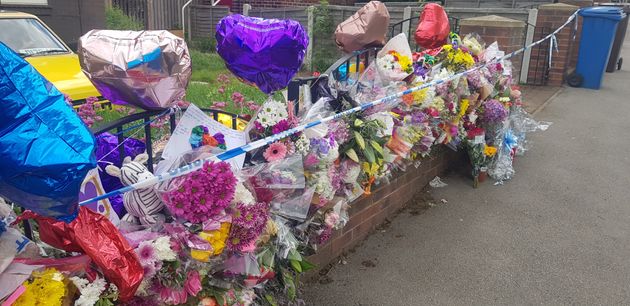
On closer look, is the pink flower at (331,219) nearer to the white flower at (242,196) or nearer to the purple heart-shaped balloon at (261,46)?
the white flower at (242,196)

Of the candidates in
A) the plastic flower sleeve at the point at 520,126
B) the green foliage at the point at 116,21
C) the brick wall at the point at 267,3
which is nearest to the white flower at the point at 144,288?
the plastic flower sleeve at the point at 520,126

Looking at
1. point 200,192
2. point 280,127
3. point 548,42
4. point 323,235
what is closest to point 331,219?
point 323,235

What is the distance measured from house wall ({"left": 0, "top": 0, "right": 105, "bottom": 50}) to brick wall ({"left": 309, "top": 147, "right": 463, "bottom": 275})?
9.34m

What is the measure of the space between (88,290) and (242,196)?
0.72m

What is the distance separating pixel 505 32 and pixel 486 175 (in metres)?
2.24

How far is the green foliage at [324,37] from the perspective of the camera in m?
11.4

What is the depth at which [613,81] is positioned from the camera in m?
10.8

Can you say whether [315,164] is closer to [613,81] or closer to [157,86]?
[157,86]

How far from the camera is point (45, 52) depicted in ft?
19.8

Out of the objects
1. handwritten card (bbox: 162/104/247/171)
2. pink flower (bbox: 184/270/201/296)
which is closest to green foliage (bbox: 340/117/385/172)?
handwritten card (bbox: 162/104/247/171)

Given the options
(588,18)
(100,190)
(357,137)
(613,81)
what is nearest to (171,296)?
(100,190)

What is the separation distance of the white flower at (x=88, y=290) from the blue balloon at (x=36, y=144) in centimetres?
33

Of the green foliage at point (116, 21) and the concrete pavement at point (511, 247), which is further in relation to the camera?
the green foliage at point (116, 21)

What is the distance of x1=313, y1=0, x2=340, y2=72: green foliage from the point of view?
11445mm
